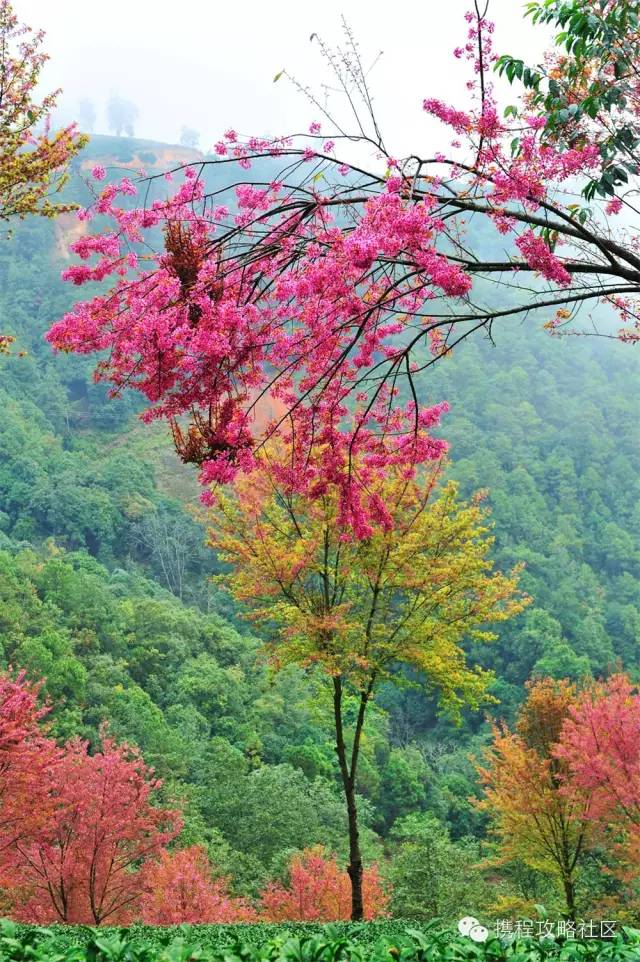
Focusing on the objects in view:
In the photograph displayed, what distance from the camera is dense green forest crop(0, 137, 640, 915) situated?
24062 mm

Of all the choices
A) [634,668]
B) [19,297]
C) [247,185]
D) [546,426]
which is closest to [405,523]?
[247,185]

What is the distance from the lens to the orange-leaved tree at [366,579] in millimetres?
10344

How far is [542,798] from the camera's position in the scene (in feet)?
47.4

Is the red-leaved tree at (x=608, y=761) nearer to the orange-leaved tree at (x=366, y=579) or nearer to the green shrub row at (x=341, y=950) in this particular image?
the orange-leaved tree at (x=366, y=579)

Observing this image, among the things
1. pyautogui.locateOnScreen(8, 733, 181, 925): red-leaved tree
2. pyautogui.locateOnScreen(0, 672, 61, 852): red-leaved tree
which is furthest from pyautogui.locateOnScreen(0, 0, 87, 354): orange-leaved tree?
pyautogui.locateOnScreen(8, 733, 181, 925): red-leaved tree

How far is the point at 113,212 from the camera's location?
4.77m

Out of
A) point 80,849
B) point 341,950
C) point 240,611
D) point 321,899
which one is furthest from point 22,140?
point 240,611

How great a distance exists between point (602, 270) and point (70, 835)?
12467 mm

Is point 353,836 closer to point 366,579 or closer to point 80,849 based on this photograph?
point 366,579

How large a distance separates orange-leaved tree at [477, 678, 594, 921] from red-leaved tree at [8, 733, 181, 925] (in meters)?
6.09

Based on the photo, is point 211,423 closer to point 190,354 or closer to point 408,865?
point 190,354

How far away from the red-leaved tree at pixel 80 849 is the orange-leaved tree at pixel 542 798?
6.09 meters

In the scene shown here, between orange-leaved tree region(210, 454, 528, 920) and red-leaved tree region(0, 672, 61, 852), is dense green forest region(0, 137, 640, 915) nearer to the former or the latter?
orange-leaved tree region(210, 454, 528, 920)

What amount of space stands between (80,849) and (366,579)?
650 centimetres
